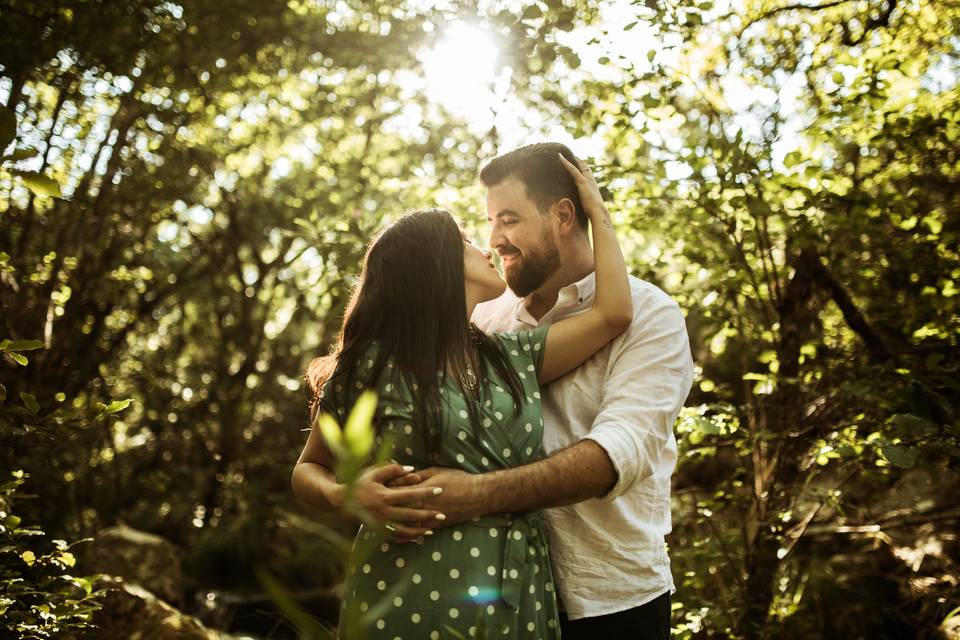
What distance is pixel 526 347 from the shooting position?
209 centimetres

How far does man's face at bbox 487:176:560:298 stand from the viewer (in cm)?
250

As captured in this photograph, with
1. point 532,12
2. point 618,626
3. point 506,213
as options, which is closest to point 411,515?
point 618,626

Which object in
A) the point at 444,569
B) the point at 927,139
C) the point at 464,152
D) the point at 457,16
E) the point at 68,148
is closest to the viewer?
the point at 444,569

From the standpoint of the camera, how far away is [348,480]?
504mm

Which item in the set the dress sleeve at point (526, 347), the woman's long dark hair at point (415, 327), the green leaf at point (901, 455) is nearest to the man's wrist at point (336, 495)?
the woman's long dark hair at point (415, 327)

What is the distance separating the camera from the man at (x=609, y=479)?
178 cm

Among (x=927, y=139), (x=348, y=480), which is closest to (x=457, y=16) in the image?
(x=927, y=139)

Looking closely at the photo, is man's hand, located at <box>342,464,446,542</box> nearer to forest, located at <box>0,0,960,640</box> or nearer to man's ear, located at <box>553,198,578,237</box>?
forest, located at <box>0,0,960,640</box>

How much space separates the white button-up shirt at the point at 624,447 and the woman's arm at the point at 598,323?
0.06 metres

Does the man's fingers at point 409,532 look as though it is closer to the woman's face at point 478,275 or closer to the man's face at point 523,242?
the woman's face at point 478,275

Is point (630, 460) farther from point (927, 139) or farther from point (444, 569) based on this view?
point (927, 139)

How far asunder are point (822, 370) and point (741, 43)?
174 cm

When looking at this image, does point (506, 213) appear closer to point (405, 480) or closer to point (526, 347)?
point (526, 347)

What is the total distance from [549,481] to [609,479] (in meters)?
0.16
